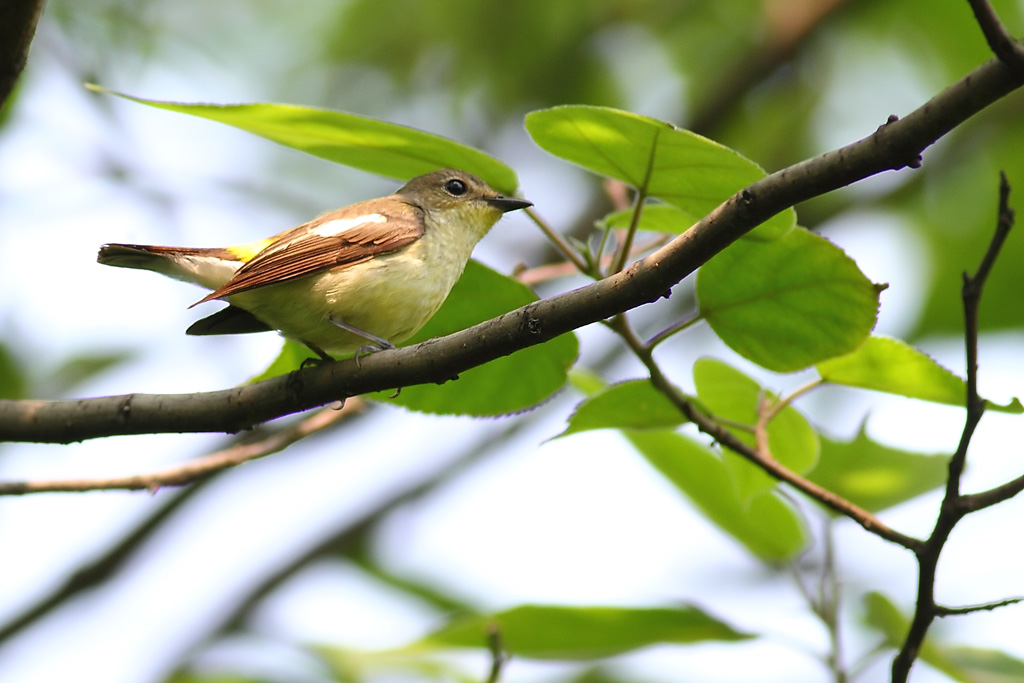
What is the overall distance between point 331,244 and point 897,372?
7.34 feet

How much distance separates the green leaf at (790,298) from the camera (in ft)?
9.34

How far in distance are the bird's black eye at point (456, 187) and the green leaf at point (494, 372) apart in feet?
5.53

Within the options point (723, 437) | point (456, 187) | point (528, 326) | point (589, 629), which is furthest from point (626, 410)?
point (456, 187)

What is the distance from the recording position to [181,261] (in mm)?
4148

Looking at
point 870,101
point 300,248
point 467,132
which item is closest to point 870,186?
point 870,101

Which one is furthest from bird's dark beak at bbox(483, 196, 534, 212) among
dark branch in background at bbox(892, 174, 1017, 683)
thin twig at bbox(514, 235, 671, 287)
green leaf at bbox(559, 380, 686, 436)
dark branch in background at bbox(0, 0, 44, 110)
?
dark branch in background at bbox(892, 174, 1017, 683)

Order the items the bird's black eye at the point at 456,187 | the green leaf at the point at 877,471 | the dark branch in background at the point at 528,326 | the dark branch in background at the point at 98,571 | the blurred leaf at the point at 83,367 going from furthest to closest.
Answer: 1. the blurred leaf at the point at 83,367
2. the dark branch in background at the point at 98,571
3. the bird's black eye at the point at 456,187
4. the green leaf at the point at 877,471
5. the dark branch in background at the point at 528,326

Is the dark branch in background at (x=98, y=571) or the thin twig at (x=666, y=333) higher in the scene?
the dark branch in background at (x=98, y=571)

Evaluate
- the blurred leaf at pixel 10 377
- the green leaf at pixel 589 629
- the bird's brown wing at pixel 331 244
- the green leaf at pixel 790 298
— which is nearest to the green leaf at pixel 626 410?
the green leaf at pixel 790 298

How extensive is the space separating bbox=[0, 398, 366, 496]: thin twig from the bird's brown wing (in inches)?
22.4

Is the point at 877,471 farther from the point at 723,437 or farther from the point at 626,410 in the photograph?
the point at 626,410

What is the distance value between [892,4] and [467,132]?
332cm

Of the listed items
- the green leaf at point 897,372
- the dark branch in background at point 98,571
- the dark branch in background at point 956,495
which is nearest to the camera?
the dark branch in background at point 956,495

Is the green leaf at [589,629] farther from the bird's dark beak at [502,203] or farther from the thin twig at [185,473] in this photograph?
the bird's dark beak at [502,203]
